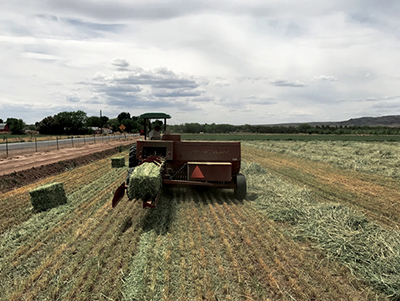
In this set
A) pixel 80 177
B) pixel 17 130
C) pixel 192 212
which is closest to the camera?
pixel 192 212

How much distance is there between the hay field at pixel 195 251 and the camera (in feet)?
14.7

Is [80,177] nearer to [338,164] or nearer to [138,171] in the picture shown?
[138,171]

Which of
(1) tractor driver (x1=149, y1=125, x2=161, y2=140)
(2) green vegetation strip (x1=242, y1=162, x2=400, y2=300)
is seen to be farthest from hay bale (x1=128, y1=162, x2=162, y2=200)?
(1) tractor driver (x1=149, y1=125, x2=161, y2=140)

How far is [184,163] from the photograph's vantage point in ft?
32.7

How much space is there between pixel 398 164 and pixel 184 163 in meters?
16.3

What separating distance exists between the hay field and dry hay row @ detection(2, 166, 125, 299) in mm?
23

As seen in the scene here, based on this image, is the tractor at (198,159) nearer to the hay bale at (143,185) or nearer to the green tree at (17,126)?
the hay bale at (143,185)

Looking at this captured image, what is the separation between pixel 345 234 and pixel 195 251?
342cm

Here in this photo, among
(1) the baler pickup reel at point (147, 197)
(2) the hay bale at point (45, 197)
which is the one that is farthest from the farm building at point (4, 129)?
(1) the baler pickup reel at point (147, 197)

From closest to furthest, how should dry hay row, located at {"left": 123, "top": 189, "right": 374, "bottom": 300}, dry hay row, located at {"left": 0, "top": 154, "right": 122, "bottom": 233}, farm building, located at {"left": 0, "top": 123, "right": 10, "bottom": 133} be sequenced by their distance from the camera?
dry hay row, located at {"left": 123, "top": 189, "right": 374, "bottom": 300}, dry hay row, located at {"left": 0, "top": 154, "right": 122, "bottom": 233}, farm building, located at {"left": 0, "top": 123, "right": 10, "bottom": 133}

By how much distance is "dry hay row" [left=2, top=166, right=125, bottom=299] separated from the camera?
484 centimetres

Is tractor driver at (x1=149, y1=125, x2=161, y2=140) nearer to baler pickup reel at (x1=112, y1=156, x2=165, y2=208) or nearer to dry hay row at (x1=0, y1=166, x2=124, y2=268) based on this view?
baler pickup reel at (x1=112, y1=156, x2=165, y2=208)

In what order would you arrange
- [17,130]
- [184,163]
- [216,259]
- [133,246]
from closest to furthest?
[216,259]
[133,246]
[184,163]
[17,130]

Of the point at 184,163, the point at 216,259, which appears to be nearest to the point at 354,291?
the point at 216,259
